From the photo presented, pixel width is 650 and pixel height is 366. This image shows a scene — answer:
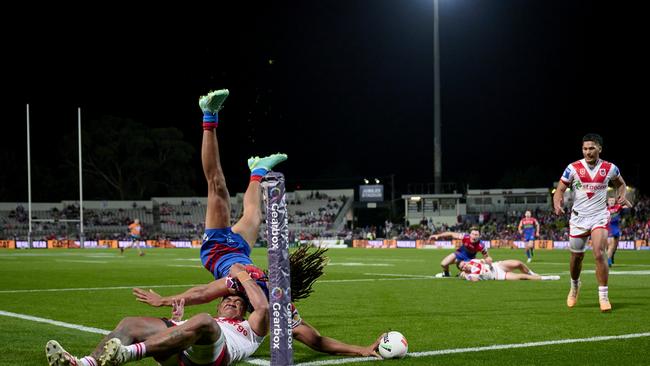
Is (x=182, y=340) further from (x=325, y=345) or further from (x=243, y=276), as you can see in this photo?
(x=325, y=345)

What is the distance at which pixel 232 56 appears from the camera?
63500 millimetres

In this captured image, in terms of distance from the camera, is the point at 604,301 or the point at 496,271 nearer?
the point at 604,301

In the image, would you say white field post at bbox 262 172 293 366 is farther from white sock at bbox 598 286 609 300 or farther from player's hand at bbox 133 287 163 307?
white sock at bbox 598 286 609 300

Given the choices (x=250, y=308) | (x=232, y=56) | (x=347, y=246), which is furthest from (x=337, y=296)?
(x=232, y=56)

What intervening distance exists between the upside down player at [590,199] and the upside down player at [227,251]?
4617 millimetres

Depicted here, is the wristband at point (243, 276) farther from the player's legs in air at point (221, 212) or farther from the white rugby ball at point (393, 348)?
the white rugby ball at point (393, 348)

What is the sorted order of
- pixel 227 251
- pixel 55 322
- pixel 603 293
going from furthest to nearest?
pixel 603 293
pixel 55 322
pixel 227 251

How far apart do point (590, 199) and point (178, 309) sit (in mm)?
7393

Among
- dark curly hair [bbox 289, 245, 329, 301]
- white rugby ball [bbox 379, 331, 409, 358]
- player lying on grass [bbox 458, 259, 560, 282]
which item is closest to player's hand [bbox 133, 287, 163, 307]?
dark curly hair [bbox 289, 245, 329, 301]

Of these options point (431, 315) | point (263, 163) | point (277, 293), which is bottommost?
point (431, 315)

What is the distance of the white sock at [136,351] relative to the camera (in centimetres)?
558

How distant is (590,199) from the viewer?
11555 millimetres

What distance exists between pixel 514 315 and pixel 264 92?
58404mm

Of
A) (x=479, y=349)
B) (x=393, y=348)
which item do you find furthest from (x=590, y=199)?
(x=393, y=348)
